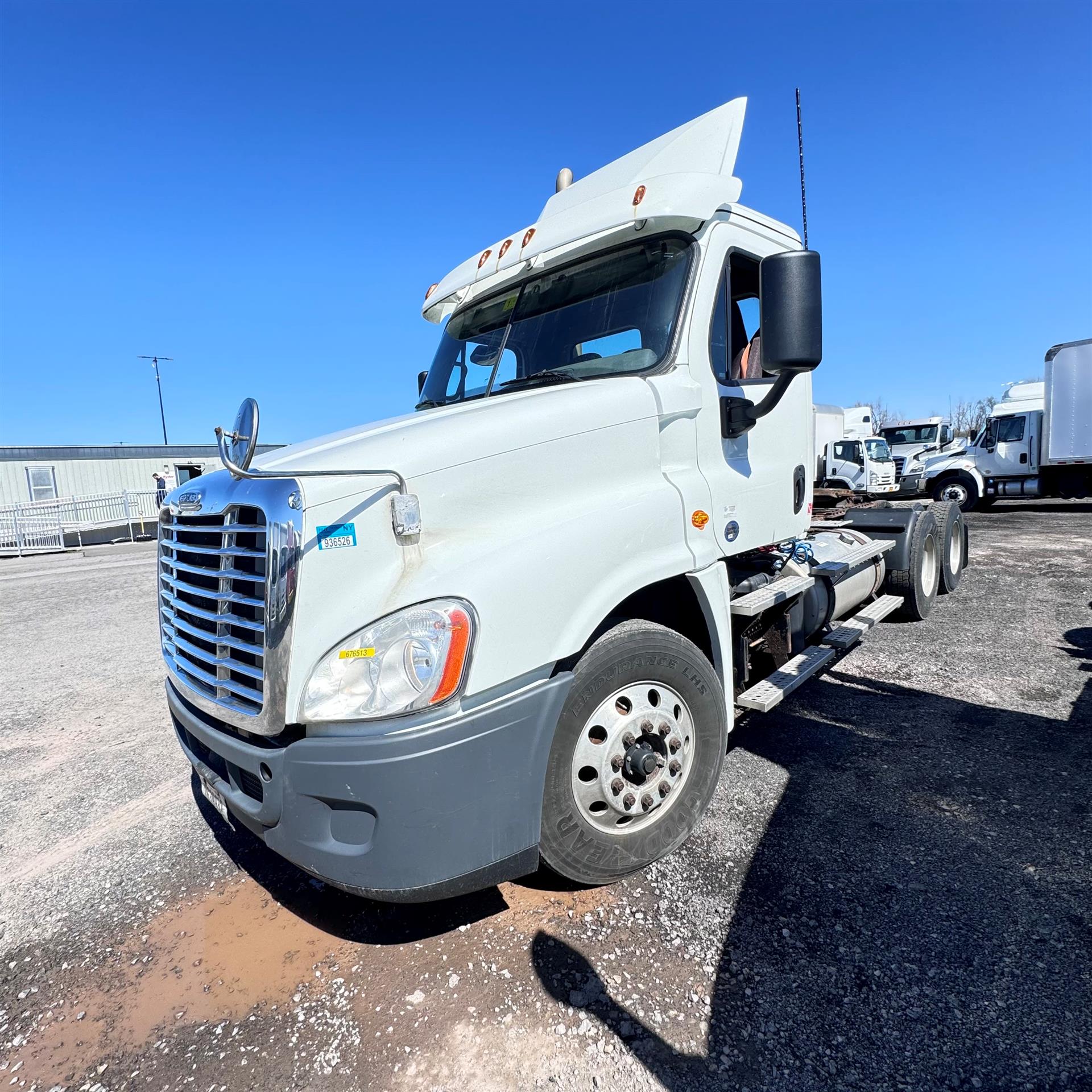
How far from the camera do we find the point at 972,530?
14.6 meters

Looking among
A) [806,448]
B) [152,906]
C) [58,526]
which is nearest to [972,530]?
[806,448]

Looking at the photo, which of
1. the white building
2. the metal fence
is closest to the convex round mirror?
the metal fence

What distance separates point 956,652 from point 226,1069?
5.82 m

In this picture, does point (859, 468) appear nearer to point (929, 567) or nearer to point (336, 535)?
point (929, 567)

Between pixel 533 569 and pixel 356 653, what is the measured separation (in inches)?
24.8

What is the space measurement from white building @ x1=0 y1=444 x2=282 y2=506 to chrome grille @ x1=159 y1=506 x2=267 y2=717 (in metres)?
23.4

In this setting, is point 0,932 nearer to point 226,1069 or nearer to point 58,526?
point 226,1069

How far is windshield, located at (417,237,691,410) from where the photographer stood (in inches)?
118

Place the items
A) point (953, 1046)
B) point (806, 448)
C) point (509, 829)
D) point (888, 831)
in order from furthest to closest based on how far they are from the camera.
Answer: point (806, 448) → point (888, 831) → point (509, 829) → point (953, 1046)

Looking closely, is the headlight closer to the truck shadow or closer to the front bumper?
the truck shadow

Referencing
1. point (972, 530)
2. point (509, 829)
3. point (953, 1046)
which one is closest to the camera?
point (953, 1046)

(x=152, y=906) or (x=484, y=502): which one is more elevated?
(x=484, y=502)

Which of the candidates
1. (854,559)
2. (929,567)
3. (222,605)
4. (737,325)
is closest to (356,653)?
(222,605)

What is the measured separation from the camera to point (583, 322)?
320 centimetres
